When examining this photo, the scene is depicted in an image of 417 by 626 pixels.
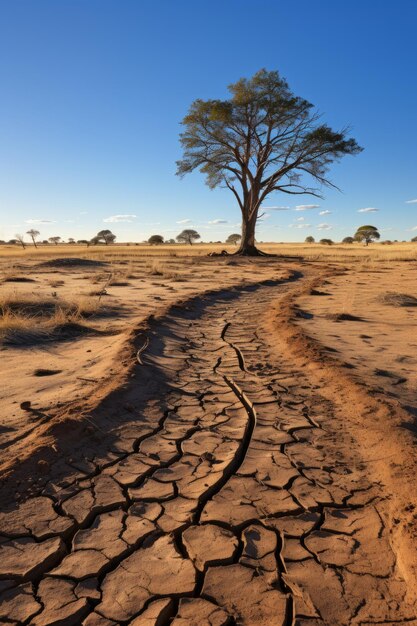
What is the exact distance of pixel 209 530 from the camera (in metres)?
2.14

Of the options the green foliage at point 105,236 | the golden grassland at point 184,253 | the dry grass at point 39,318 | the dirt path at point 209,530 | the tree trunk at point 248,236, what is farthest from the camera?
the green foliage at point 105,236

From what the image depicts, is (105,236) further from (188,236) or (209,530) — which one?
(209,530)

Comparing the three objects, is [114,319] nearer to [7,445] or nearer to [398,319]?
[7,445]

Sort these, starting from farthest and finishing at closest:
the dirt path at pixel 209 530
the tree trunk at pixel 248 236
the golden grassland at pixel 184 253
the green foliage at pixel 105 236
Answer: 1. the green foliage at pixel 105 236
2. the golden grassland at pixel 184 253
3. the tree trunk at pixel 248 236
4. the dirt path at pixel 209 530

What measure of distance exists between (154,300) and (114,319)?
2.25 m

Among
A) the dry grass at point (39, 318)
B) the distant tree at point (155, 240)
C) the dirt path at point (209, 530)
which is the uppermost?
the distant tree at point (155, 240)

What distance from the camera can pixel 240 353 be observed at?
515 cm

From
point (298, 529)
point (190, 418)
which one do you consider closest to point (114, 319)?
point (190, 418)

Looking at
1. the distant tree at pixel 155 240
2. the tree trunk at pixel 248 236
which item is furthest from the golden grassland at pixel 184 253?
the distant tree at pixel 155 240

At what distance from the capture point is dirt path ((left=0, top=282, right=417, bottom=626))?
170cm

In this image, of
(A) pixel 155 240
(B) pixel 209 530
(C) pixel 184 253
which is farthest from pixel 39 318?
(A) pixel 155 240

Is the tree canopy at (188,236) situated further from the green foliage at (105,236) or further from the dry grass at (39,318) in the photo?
the dry grass at (39,318)

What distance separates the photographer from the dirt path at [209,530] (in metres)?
1.70

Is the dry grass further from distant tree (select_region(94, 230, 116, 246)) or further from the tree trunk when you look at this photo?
distant tree (select_region(94, 230, 116, 246))
